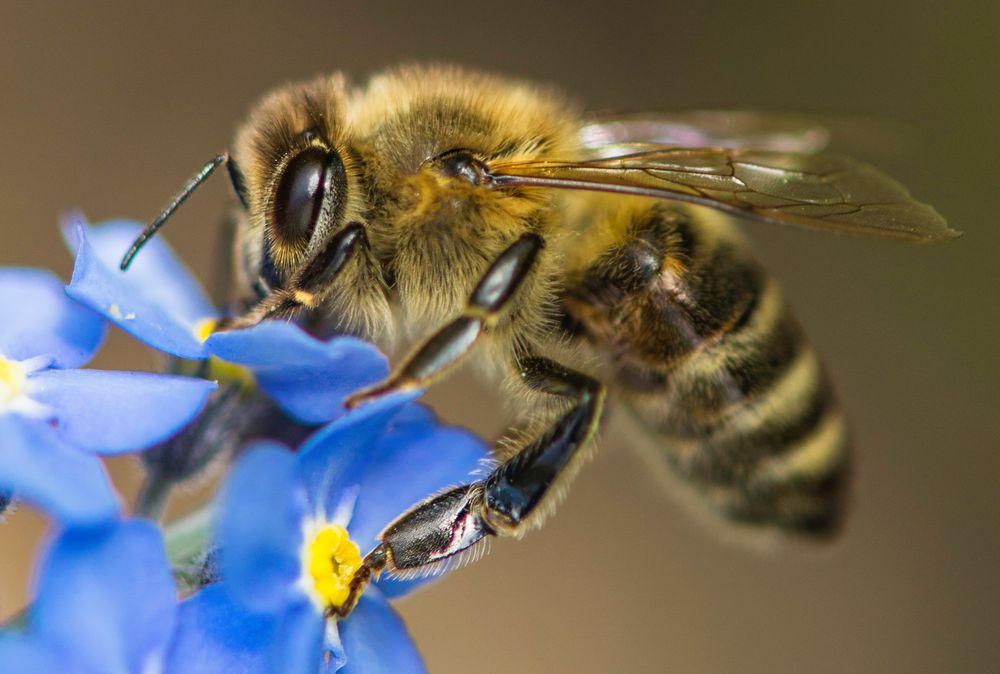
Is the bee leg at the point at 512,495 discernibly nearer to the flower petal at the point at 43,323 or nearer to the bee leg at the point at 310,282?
the bee leg at the point at 310,282

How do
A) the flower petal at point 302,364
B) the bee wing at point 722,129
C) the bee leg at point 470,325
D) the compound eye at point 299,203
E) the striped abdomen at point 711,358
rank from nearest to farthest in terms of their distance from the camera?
the flower petal at point 302,364
the bee leg at point 470,325
the compound eye at point 299,203
the striped abdomen at point 711,358
the bee wing at point 722,129

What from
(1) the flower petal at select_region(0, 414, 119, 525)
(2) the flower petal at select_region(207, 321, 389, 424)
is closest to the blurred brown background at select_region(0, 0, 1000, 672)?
(2) the flower petal at select_region(207, 321, 389, 424)

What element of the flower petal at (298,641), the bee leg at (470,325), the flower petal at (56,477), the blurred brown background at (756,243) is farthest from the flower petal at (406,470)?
the blurred brown background at (756,243)

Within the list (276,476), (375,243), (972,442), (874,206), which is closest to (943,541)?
(972,442)

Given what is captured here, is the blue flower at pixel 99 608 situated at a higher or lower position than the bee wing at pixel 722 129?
lower

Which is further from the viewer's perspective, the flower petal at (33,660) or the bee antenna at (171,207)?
the bee antenna at (171,207)

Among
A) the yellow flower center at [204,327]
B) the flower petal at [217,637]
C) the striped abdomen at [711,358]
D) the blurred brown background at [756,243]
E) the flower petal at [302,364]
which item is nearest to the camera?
the flower petal at [217,637]

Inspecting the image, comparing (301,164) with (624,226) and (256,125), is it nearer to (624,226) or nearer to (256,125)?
(256,125)

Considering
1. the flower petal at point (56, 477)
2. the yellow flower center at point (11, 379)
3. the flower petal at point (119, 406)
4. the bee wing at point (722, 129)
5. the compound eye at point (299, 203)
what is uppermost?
the bee wing at point (722, 129)
